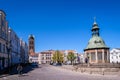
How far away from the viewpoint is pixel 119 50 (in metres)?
134

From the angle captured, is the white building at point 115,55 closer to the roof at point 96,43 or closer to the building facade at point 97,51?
the roof at point 96,43

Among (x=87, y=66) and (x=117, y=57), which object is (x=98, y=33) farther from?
(x=117, y=57)

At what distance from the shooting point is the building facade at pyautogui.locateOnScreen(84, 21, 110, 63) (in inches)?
2790

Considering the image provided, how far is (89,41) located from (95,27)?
5710 millimetres

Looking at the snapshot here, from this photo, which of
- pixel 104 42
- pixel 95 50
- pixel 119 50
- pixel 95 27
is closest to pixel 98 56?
pixel 95 50

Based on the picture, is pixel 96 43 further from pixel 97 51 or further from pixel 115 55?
pixel 115 55

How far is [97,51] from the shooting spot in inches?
2832

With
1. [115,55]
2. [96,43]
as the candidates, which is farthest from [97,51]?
[115,55]

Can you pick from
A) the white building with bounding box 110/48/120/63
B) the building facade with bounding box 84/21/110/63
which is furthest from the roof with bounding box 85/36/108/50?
the white building with bounding box 110/48/120/63

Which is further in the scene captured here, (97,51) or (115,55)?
(115,55)

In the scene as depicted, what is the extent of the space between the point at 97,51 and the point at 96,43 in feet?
12.5

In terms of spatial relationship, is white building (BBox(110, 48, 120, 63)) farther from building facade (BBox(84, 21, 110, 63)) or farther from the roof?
building facade (BBox(84, 21, 110, 63))

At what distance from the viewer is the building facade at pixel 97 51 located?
70875 millimetres

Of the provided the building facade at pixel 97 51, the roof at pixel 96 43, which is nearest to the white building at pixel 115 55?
the roof at pixel 96 43
